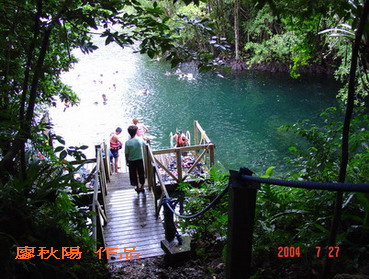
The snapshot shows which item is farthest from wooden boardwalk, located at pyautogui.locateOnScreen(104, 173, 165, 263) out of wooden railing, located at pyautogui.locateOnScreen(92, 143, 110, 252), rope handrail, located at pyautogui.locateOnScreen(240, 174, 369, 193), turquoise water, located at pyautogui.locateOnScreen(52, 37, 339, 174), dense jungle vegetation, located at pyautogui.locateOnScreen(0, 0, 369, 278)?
turquoise water, located at pyautogui.locateOnScreen(52, 37, 339, 174)

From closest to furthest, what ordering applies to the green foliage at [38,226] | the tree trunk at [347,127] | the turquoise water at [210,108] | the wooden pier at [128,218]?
the tree trunk at [347,127], the green foliage at [38,226], the wooden pier at [128,218], the turquoise water at [210,108]

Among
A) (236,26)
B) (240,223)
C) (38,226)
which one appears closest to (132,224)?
(38,226)

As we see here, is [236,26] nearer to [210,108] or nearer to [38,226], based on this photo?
[210,108]

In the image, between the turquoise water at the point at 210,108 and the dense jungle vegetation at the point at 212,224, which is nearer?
the dense jungle vegetation at the point at 212,224

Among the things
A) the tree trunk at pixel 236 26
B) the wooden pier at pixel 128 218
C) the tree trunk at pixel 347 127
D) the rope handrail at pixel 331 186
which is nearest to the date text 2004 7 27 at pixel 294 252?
the tree trunk at pixel 347 127

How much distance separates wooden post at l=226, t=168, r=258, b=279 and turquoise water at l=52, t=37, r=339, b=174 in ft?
38.6

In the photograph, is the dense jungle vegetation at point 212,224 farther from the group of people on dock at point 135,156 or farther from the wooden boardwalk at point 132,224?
the group of people on dock at point 135,156

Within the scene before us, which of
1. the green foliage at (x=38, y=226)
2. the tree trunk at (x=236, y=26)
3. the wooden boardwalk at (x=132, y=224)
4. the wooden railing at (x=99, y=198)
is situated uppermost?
the tree trunk at (x=236, y=26)

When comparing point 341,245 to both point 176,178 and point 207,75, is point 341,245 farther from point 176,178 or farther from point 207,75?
point 207,75

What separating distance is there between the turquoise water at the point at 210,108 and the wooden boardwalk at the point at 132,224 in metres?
6.61

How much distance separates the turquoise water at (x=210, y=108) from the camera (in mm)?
16094

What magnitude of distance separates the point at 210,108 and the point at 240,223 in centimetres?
2025

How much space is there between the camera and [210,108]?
21656mm

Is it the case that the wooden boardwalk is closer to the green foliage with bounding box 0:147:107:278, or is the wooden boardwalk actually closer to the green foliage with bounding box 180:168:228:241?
the green foliage with bounding box 180:168:228:241
